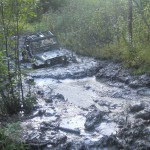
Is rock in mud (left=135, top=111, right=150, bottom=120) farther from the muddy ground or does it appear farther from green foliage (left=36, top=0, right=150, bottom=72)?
green foliage (left=36, top=0, right=150, bottom=72)

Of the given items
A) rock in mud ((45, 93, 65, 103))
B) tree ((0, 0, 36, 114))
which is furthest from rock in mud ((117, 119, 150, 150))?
rock in mud ((45, 93, 65, 103))

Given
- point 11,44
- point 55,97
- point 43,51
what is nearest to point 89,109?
point 55,97

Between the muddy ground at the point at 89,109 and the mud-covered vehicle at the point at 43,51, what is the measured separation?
0.35 m

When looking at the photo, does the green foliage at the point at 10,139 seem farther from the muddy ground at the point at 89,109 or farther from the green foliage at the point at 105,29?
the green foliage at the point at 105,29

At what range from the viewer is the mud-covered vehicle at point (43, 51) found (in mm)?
15438

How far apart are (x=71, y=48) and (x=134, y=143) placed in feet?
36.2

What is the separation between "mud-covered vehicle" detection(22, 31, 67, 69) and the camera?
1544cm

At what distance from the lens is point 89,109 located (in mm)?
10508

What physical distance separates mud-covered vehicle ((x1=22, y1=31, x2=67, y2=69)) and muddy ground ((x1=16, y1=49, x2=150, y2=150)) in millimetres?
352

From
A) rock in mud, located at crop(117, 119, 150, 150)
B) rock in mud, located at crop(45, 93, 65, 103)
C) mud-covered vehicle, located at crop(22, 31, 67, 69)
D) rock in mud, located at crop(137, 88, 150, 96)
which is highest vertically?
mud-covered vehicle, located at crop(22, 31, 67, 69)

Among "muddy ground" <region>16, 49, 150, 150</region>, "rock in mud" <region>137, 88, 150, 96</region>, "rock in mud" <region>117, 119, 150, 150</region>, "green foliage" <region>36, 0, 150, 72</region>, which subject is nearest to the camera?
"rock in mud" <region>117, 119, 150, 150</region>

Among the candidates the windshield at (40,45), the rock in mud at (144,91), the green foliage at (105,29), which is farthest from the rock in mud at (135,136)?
the windshield at (40,45)

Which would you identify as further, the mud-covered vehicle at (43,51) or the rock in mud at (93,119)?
the mud-covered vehicle at (43,51)

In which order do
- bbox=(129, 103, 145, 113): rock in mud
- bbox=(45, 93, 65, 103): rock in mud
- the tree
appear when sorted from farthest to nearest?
1. bbox=(45, 93, 65, 103): rock in mud
2. bbox=(129, 103, 145, 113): rock in mud
3. the tree
